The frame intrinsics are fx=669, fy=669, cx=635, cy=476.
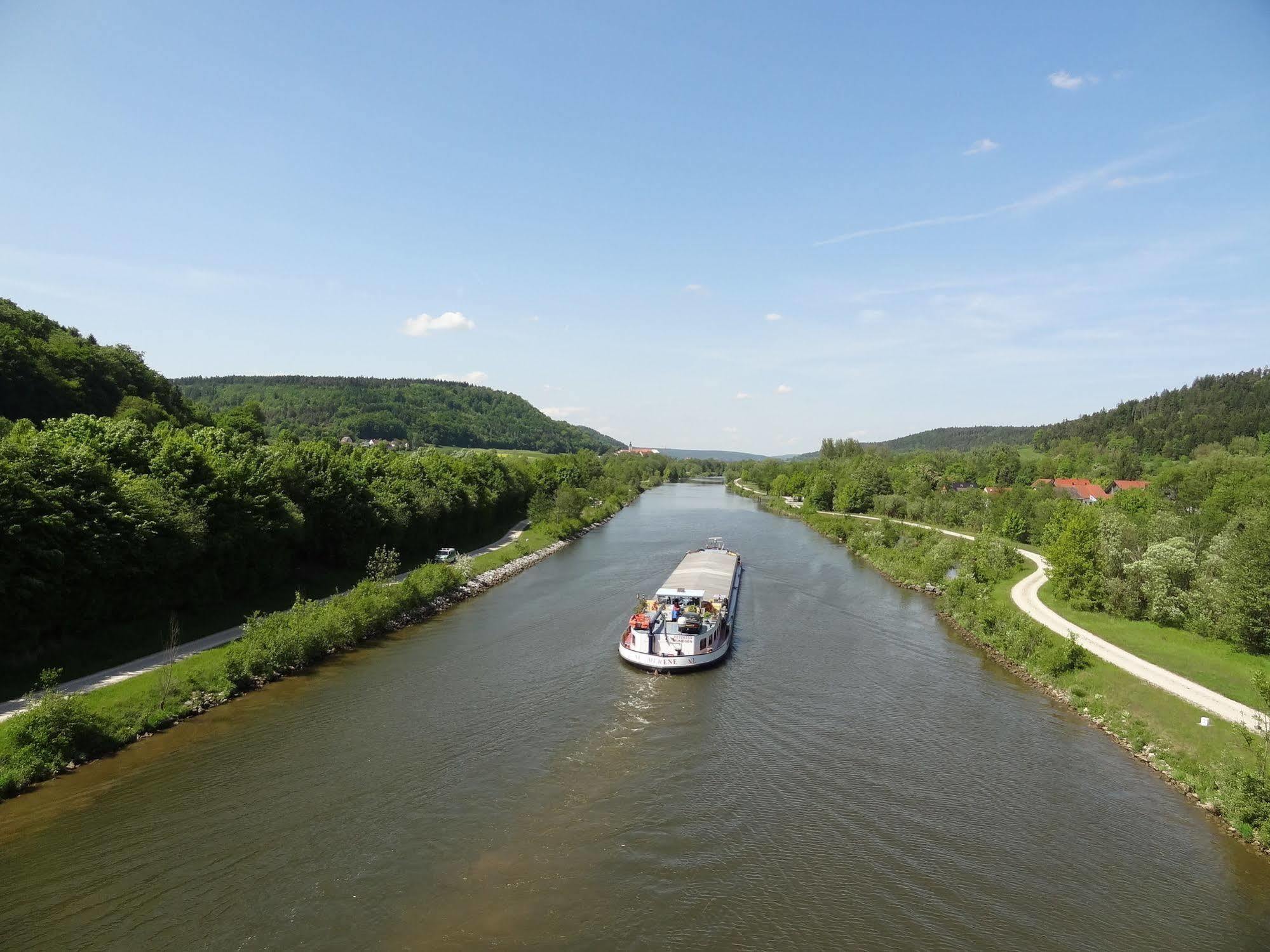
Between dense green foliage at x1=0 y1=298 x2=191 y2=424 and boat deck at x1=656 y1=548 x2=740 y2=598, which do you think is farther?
dense green foliage at x1=0 y1=298 x2=191 y2=424

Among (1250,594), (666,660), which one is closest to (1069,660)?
(1250,594)

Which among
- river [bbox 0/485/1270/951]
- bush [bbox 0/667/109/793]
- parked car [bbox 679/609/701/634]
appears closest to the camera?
river [bbox 0/485/1270/951]

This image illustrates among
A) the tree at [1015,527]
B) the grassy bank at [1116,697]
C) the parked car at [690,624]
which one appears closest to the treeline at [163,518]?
the parked car at [690,624]

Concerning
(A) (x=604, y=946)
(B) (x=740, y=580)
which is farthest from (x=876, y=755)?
(B) (x=740, y=580)

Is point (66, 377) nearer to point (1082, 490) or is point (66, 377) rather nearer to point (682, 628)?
point (682, 628)

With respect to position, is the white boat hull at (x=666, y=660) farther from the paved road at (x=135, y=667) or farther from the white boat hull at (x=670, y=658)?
the paved road at (x=135, y=667)

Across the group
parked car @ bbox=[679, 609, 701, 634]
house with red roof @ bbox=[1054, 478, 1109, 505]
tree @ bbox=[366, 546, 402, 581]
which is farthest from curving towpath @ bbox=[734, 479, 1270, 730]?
house with red roof @ bbox=[1054, 478, 1109, 505]

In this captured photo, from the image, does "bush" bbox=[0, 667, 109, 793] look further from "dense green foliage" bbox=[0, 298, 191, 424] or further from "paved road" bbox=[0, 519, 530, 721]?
"dense green foliage" bbox=[0, 298, 191, 424]
